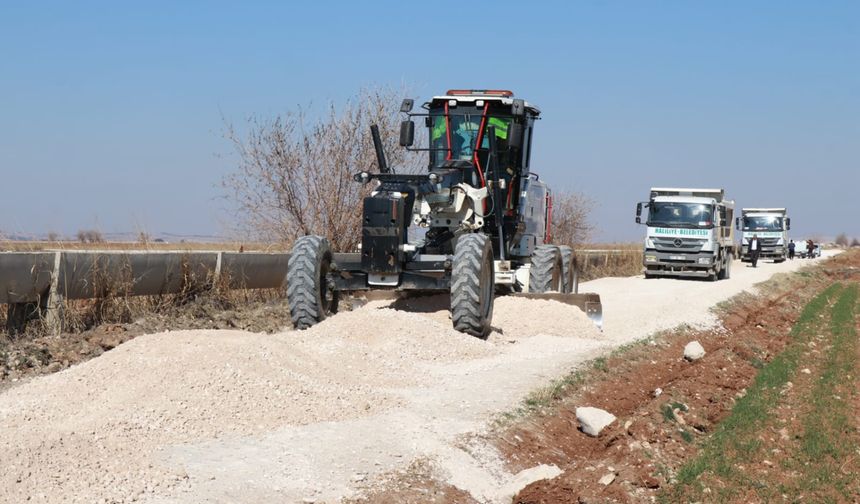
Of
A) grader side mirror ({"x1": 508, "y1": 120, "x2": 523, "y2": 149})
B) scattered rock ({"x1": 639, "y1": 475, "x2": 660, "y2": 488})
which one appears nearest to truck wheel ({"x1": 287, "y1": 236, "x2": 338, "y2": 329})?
grader side mirror ({"x1": 508, "y1": 120, "x2": 523, "y2": 149})

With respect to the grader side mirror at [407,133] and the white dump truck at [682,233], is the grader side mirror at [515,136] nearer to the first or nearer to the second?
the grader side mirror at [407,133]

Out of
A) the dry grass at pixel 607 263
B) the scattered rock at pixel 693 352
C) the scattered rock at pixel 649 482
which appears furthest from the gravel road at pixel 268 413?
the dry grass at pixel 607 263

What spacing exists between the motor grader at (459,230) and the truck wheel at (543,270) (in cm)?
2

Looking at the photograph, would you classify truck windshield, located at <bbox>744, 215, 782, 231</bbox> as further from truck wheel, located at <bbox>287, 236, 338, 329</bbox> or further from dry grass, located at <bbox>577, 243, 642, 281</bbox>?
truck wheel, located at <bbox>287, 236, 338, 329</bbox>

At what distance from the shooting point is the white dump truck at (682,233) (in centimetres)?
3425

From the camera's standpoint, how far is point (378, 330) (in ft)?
40.8

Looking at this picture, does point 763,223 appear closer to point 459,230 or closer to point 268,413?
point 459,230

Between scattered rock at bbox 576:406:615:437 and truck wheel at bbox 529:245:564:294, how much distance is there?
665 cm

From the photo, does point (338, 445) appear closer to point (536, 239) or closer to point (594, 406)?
point (594, 406)

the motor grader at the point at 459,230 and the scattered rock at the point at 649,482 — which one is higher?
the motor grader at the point at 459,230

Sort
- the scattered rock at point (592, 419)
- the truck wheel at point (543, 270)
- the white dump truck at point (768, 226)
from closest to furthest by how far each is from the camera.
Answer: the scattered rock at point (592, 419) → the truck wheel at point (543, 270) → the white dump truck at point (768, 226)

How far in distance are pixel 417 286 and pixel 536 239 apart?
4387mm

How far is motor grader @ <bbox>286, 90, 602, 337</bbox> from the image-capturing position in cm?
1355

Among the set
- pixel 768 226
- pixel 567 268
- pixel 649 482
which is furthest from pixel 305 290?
pixel 768 226
